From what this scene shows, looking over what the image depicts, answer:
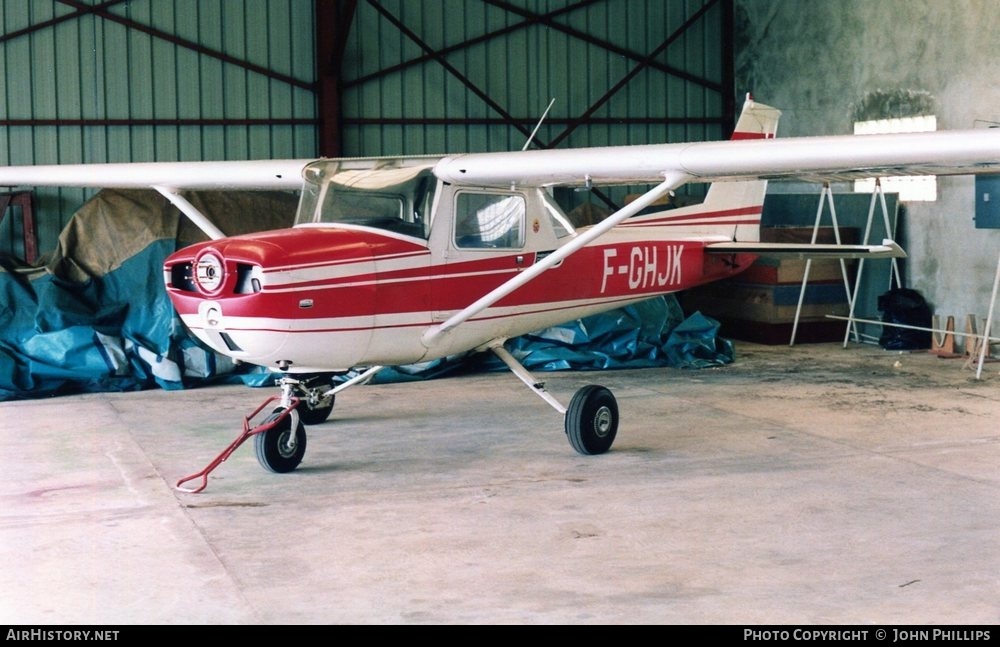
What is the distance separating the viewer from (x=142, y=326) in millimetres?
10781

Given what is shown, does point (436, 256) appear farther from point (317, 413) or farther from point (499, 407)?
point (499, 407)

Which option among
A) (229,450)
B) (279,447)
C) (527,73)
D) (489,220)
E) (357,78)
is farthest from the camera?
(527,73)

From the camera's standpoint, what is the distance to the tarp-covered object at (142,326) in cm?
1035

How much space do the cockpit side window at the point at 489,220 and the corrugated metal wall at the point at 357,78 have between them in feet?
22.0

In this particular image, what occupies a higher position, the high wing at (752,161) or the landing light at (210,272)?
the high wing at (752,161)

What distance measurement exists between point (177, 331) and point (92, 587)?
237 inches

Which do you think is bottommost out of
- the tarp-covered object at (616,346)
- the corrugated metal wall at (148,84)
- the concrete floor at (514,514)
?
the concrete floor at (514,514)

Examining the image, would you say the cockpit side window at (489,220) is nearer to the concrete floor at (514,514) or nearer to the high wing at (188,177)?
the concrete floor at (514,514)

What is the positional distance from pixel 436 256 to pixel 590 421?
1.36 meters

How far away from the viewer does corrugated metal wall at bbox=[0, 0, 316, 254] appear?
13672 mm

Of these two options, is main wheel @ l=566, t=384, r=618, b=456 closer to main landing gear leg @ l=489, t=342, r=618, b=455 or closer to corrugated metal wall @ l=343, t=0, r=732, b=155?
main landing gear leg @ l=489, t=342, r=618, b=455

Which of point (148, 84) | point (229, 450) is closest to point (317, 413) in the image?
point (229, 450)

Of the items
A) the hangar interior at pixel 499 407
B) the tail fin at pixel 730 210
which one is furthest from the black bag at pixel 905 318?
the tail fin at pixel 730 210

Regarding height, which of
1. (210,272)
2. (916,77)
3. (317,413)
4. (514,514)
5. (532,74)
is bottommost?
(514,514)
